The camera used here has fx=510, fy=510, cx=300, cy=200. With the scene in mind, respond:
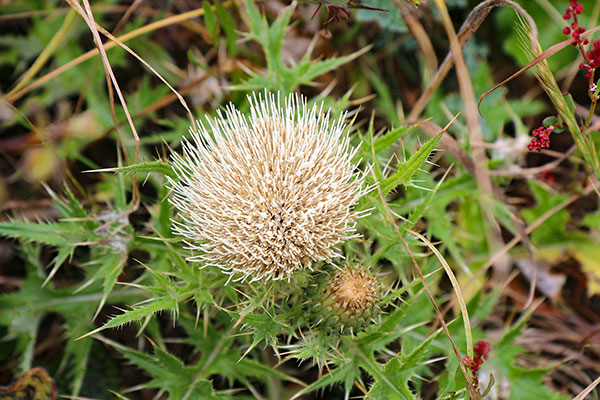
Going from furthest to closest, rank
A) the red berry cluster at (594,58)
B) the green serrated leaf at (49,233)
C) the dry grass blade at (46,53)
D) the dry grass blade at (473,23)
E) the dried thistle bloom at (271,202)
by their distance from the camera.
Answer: the dry grass blade at (46,53)
the green serrated leaf at (49,233)
the dry grass blade at (473,23)
the red berry cluster at (594,58)
the dried thistle bloom at (271,202)

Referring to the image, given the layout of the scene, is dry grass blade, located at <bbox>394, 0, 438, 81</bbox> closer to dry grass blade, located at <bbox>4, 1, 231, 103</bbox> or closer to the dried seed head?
dry grass blade, located at <bbox>4, 1, 231, 103</bbox>

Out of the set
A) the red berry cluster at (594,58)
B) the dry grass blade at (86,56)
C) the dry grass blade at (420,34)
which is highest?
the dry grass blade at (86,56)

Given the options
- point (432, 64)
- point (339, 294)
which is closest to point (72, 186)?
point (339, 294)

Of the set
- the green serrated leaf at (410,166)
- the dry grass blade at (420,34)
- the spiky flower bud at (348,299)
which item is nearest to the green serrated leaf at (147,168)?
the spiky flower bud at (348,299)

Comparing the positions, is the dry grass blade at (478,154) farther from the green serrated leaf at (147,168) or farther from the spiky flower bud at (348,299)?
the green serrated leaf at (147,168)

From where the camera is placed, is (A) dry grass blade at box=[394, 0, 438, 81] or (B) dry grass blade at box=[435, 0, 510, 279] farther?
(A) dry grass blade at box=[394, 0, 438, 81]

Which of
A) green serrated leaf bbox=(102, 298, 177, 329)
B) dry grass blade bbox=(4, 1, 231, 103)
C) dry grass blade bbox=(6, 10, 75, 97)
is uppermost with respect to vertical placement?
dry grass blade bbox=(6, 10, 75, 97)

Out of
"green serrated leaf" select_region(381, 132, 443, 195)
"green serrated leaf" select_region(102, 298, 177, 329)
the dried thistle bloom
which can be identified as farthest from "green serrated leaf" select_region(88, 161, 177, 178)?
"green serrated leaf" select_region(381, 132, 443, 195)
